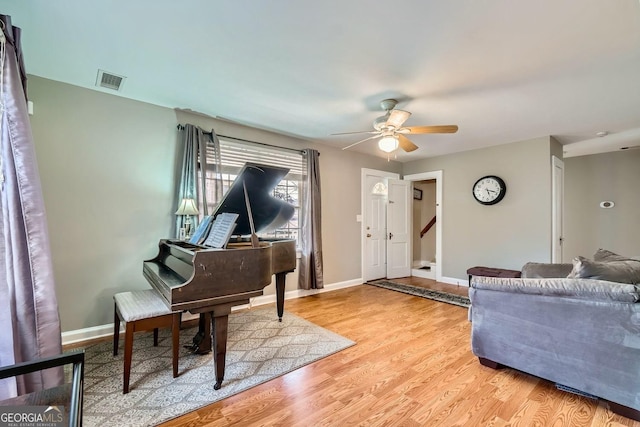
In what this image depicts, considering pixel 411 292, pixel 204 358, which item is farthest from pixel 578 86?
pixel 204 358

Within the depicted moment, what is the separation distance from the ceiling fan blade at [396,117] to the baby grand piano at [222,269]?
1.21 m

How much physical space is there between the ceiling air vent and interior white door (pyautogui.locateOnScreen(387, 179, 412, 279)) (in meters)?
4.44

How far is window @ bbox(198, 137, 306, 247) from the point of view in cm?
344

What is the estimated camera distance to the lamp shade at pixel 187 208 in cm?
295

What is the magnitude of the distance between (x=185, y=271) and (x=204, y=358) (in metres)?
0.88

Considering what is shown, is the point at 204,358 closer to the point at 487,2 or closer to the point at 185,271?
the point at 185,271

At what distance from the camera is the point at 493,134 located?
4062 millimetres

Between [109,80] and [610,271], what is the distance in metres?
4.30

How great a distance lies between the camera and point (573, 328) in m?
1.89

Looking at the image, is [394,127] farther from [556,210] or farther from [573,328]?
[556,210]

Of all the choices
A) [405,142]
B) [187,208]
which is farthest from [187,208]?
[405,142]

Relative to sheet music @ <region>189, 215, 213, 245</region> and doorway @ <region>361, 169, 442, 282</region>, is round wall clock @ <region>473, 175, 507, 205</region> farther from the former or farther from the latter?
sheet music @ <region>189, 215, 213, 245</region>

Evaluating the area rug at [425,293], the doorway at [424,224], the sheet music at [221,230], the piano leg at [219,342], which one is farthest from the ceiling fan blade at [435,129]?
the doorway at [424,224]

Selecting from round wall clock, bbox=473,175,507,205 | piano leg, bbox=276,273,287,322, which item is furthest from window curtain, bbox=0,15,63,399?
round wall clock, bbox=473,175,507,205
